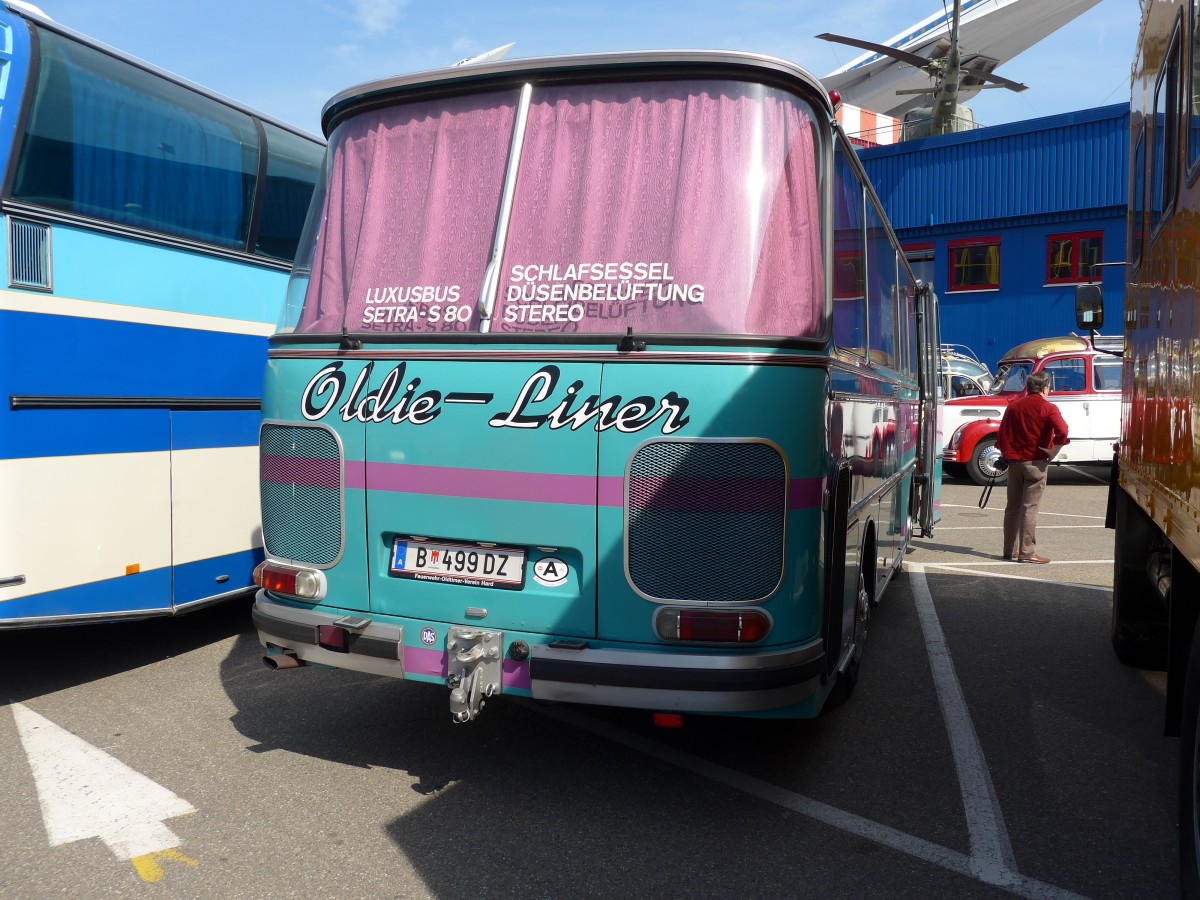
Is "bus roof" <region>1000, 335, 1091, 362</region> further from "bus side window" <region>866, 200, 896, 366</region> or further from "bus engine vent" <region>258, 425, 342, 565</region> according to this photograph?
"bus engine vent" <region>258, 425, 342, 565</region>

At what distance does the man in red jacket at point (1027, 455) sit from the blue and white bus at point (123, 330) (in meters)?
6.93

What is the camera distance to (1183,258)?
3.24m

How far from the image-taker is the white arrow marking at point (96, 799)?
11.8 ft

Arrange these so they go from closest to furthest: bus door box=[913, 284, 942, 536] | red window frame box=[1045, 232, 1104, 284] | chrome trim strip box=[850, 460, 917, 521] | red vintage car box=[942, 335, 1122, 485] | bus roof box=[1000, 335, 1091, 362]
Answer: chrome trim strip box=[850, 460, 917, 521] → bus door box=[913, 284, 942, 536] → red vintage car box=[942, 335, 1122, 485] → bus roof box=[1000, 335, 1091, 362] → red window frame box=[1045, 232, 1104, 284]

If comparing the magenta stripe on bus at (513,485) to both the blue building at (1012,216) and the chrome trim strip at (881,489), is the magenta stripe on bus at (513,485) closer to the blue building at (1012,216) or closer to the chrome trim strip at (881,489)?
the chrome trim strip at (881,489)

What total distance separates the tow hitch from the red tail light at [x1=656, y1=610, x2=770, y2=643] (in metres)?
0.68

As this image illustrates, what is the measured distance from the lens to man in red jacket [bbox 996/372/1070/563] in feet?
32.2

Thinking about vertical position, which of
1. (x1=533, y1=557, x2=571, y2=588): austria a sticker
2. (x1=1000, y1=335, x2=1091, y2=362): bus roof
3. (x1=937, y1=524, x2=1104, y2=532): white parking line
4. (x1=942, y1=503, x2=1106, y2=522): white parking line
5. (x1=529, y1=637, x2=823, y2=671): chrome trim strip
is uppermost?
(x1=1000, y1=335, x2=1091, y2=362): bus roof

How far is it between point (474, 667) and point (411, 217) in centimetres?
181

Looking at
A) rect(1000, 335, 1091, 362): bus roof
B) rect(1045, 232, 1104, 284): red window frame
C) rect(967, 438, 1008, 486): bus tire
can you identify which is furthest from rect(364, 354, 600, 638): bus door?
rect(1045, 232, 1104, 284): red window frame

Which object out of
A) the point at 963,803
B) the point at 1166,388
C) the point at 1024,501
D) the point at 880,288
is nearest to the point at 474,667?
the point at 963,803

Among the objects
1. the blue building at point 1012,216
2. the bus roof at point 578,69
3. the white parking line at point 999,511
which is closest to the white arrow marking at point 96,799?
the bus roof at point 578,69

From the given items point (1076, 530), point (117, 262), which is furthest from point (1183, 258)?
point (1076, 530)

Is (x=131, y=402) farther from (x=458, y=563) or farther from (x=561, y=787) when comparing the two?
(x=561, y=787)
